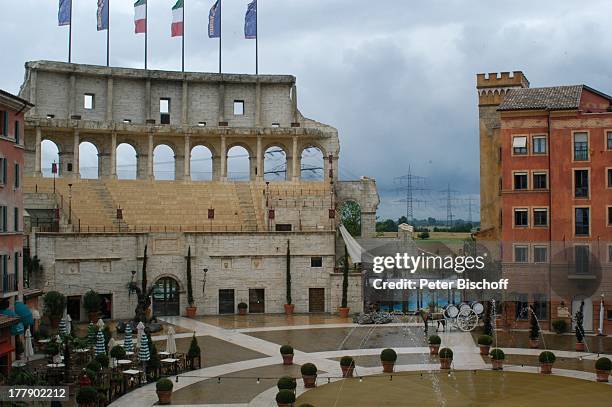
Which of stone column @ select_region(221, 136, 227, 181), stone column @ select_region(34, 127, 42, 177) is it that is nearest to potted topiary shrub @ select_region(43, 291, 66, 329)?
stone column @ select_region(34, 127, 42, 177)

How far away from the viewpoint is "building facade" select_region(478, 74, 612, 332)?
5619 cm

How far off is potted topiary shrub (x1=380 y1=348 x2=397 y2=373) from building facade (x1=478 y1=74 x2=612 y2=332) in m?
19.8

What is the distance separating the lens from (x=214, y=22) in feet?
266

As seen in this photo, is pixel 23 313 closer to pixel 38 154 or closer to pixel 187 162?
pixel 38 154

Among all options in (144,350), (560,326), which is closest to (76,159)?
(144,350)

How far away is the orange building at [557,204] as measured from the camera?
184ft

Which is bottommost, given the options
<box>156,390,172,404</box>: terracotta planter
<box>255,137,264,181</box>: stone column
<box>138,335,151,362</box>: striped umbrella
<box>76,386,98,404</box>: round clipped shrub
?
<box>156,390,172,404</box>: terracotta planter

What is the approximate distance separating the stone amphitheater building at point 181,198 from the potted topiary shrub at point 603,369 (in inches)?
1149

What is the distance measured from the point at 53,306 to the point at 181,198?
19.4 m

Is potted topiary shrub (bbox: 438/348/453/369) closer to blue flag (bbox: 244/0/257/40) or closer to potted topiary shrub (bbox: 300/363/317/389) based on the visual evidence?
potted topiary shrub (bbox: 300/363/317/389)

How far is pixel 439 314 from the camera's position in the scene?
6031 cm

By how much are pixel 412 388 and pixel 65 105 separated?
55980mm

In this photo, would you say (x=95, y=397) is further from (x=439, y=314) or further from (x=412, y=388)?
(x=439, y=314)

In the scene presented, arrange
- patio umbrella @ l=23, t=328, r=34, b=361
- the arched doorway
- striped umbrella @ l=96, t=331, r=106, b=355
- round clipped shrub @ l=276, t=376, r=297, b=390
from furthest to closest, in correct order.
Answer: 1. the arched doorway
2. patio umbrella @ l=23, t=328, r=34, b=361
3. striped umbrella @ l=96, t=331, r=106, b=355
4. round clipped shrub @ l=276, t=376, r=297, b=390
